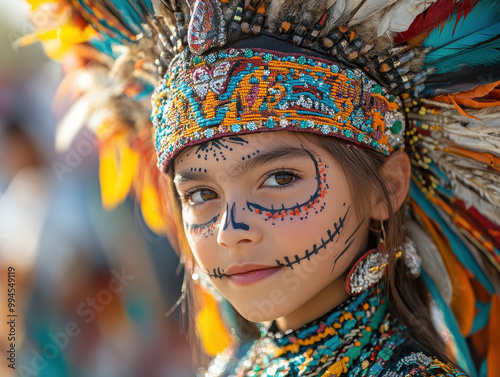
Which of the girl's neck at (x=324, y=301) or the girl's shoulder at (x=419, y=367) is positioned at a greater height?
the girl's neck at (x=324, y=301)

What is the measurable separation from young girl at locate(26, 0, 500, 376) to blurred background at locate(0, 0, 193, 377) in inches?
67.8

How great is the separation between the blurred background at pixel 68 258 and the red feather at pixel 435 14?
→ 217cm

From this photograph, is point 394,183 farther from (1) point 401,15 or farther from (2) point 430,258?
(1) point 401,15

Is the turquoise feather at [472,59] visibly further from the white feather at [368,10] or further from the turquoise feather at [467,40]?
the white feather at [368,10]

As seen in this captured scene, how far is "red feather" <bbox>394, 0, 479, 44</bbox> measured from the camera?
1.86m

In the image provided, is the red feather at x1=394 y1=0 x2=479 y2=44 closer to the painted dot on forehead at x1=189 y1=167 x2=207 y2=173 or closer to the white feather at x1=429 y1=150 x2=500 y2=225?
the white feather at x1=429 y1=150 x2=500 y2=225

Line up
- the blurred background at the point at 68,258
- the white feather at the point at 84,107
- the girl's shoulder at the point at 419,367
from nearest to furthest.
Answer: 1. the girl's shoulder at the point at 419,367
2. the white feather at the point at 84,107
3. the blurred background at the point at 68,258

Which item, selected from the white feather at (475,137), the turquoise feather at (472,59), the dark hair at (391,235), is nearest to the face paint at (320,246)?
the dark hair at (391,235)

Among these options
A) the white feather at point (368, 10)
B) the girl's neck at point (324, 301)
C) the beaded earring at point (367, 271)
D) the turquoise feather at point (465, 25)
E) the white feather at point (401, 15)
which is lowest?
the girl's neck at point (324, 301)

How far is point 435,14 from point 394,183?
1.97ft

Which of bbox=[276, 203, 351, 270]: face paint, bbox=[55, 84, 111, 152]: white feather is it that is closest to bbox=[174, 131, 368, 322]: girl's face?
bbox=[276, 203, 351, 270]: face paint

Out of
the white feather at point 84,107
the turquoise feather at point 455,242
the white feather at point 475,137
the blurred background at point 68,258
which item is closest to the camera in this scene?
the white feather at point 475,137

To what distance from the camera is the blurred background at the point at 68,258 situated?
11.8ft

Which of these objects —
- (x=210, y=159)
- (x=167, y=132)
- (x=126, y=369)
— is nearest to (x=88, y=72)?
(x=167, y=132)
